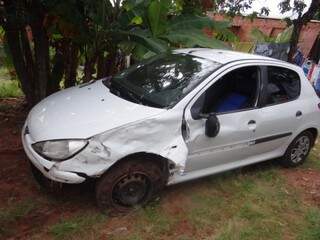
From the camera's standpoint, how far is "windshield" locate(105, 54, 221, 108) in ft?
13.3

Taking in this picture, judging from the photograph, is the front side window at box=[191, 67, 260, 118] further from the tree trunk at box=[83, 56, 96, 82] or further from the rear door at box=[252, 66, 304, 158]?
the tree trunk at box=[83, 56, 96, 82]

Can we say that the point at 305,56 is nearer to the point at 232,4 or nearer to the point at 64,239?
the point at 232,4

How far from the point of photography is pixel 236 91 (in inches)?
192

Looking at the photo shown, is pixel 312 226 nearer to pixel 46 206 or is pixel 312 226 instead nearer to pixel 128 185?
pixel 128 185

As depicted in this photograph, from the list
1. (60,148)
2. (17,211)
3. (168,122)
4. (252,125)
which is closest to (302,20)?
(252,125)

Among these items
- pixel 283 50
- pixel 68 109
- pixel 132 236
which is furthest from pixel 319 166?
pixel 283 50

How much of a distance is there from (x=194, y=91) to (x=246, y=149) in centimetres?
116

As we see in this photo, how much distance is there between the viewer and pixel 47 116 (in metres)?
3.85

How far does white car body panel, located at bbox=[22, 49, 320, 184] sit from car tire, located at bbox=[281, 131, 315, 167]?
1.40 feet

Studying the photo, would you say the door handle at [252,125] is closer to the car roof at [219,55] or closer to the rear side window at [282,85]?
the rear side window at [282,85]

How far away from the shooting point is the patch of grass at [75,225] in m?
3.58

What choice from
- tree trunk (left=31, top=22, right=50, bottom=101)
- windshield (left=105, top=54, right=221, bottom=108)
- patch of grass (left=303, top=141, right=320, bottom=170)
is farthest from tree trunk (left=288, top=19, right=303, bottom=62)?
tree trunk (left=31, top=22, right=50, bottom=101)

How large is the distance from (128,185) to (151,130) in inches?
24.4

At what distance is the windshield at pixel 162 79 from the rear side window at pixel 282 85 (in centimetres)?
90
